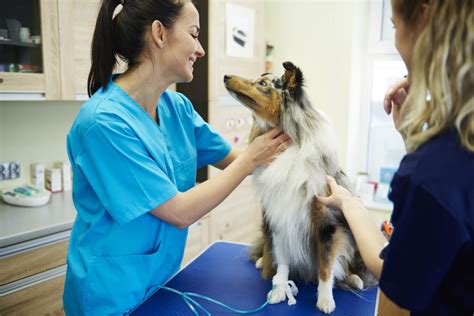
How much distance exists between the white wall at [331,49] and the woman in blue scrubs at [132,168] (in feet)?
6.72

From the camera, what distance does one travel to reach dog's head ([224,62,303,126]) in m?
1.43

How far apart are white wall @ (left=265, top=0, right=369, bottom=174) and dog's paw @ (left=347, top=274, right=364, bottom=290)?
204cm

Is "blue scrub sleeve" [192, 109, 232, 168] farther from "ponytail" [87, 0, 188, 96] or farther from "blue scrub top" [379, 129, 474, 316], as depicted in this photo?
"blue scrub top" [379, 129, 474, 316]

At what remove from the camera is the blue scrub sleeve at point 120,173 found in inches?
46.5

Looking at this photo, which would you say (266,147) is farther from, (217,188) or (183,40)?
(183,40)

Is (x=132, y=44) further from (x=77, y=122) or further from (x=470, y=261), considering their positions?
(x=470, y=261)

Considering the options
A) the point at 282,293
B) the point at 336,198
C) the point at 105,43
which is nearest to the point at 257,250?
the point at 282,293

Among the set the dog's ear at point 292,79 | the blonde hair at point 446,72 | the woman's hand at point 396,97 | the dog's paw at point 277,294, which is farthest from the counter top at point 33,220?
the blonde hair at point 446,72

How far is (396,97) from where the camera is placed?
3.95 ft

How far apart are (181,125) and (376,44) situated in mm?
2434

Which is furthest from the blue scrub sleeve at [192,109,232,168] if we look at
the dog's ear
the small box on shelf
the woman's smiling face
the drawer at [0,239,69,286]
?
the small box on shelf

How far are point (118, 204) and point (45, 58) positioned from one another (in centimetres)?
123

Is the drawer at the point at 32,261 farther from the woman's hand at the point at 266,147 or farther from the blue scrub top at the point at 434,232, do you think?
the blue scrub top at the point at 434,232

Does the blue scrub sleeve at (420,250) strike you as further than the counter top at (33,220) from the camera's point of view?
No
